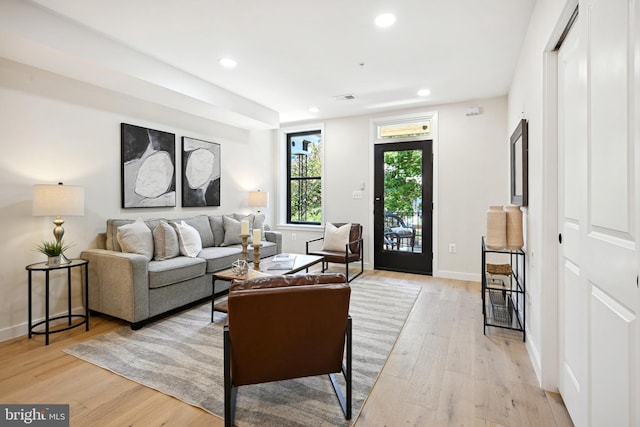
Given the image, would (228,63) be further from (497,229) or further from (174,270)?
(497,229)

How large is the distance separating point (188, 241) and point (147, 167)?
1.07m

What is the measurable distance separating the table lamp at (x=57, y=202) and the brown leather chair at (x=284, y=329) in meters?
2.07

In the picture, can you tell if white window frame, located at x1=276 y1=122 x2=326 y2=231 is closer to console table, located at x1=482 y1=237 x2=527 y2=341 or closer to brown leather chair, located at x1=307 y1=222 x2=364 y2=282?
brown leather chair, located at x1=307 y1=222 x2=364 y2=282

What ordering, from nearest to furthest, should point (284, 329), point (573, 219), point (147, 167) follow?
point (284, 329)
point (573, 219)
point (147, 167)

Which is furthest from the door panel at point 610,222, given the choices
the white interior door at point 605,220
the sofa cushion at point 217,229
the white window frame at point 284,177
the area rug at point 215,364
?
the white window frame at point 284,177

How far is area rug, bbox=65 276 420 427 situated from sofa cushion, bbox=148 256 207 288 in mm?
386

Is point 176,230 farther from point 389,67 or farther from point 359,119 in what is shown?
point 359,119

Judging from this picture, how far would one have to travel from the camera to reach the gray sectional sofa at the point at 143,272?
2.75 meters

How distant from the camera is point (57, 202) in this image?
2.57 metres

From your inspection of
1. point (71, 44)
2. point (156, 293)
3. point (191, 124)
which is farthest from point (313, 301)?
point (191, 124)

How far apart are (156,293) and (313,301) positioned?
2.10 m

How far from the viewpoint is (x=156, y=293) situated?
2898mm

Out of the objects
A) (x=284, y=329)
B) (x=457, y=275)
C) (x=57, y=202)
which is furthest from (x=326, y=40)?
(x=457, y=275)

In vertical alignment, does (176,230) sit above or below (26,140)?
below
